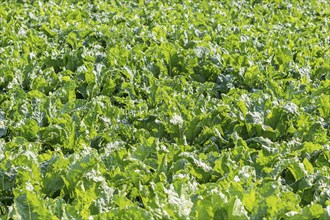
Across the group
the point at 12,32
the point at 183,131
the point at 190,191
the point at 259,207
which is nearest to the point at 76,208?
the point at 190,191

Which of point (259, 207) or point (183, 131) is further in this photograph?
point (183, 131)

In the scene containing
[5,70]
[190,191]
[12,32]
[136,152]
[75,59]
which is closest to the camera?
[190,191]

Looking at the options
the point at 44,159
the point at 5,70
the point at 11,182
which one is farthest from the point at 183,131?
the point at 5,70

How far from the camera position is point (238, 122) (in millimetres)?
4875

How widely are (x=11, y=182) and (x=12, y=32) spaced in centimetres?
409

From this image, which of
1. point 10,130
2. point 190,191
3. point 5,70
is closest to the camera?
point 190,191

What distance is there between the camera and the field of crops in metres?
3.39

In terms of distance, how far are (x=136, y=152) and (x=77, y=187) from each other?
66cm

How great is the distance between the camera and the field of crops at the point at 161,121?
11.1 feet

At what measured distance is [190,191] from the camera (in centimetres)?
354

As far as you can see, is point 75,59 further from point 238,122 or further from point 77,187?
point 77,187

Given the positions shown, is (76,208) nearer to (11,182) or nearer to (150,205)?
(150,205)

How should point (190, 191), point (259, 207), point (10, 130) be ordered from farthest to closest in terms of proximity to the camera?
point (10, 130) → point (190, 191) → point (259, 207)

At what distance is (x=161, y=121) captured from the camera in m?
4.81
